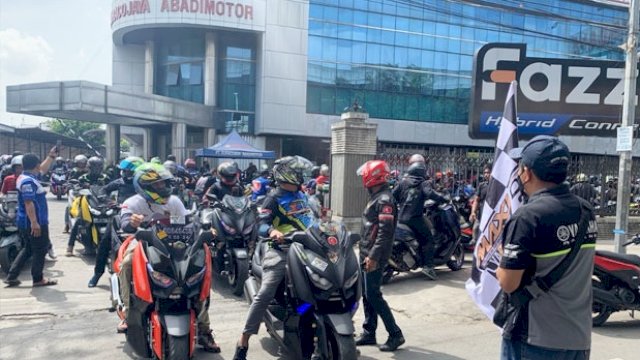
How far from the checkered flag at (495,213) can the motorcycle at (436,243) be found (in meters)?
3.86

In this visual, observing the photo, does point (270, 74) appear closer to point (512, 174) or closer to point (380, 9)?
point (380, 9)

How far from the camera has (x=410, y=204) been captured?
7.46 metres

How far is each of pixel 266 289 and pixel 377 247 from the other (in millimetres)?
1151

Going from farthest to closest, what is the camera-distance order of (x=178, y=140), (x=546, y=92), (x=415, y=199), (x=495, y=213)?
(x=178, y=140) → (x=546, y=92) → (x=415, y=199) → (x=495, y=213)

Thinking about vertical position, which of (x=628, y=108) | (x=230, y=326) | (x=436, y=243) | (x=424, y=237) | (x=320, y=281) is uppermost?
(x=628, y=108)

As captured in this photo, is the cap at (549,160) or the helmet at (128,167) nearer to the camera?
the cap at (549,160)

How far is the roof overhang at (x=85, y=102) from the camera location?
23.4m

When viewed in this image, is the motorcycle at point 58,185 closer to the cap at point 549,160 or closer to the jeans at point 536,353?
the jeans at point 536,353

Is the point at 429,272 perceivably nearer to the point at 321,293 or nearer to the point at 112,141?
the point at 321,293

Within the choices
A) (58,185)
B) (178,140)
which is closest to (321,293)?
(58,185)

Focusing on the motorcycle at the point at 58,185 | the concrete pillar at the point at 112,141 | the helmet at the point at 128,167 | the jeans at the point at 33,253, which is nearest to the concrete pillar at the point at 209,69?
the concrete pillar at the point at 112,141

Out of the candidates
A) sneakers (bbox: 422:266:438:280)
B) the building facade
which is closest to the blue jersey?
sneakers (bbox: 422:266:438:280)

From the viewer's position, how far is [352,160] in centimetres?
1052

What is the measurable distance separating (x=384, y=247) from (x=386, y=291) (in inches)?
105
